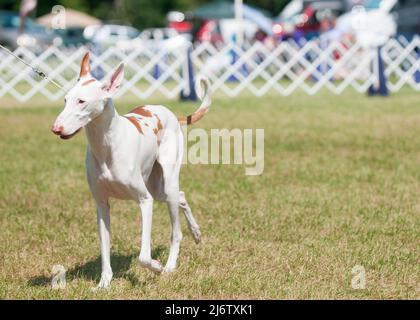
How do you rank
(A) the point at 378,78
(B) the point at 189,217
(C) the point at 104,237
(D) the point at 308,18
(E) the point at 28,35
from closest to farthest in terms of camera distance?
1. (C) the point at 104,237
2. (B) the point at 189,217
3. (A) the point at 378,78
4. (D) the point at 308,18
5. (E) the point at 28,35

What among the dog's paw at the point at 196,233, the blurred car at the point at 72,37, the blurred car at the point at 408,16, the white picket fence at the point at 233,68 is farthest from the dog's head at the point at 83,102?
the blurred car at the point at 72,37

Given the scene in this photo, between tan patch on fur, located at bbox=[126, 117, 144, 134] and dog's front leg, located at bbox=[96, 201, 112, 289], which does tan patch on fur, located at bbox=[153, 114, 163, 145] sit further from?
dog's front leg, located at bbox=[96, 201, 112, 289]

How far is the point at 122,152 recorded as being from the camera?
14.5 ft

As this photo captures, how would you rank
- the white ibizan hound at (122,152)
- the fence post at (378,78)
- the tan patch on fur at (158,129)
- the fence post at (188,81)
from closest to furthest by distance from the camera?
the white ibizan hound at (122,152) → the tan patch on fur at (158,129) → the fence post at (188,81) → the fence post at (378,78)

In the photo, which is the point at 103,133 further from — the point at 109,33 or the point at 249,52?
the point at 109,33

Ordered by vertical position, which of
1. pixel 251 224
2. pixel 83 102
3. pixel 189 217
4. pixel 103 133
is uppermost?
pixel 83 102

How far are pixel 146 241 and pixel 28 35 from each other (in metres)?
26.5

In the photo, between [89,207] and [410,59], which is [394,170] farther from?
[410,59]

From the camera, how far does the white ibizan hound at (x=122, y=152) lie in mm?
4180

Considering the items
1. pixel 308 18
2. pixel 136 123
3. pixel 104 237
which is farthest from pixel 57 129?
pixel 308 18

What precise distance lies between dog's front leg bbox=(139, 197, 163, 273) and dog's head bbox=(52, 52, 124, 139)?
0.65 metres

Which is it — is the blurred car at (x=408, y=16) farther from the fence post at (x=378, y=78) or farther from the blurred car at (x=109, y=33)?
the blurred car at (x=109, y=33)

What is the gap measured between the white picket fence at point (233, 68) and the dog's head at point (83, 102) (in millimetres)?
12110

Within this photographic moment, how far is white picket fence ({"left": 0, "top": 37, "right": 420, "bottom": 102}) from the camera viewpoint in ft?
56.7
